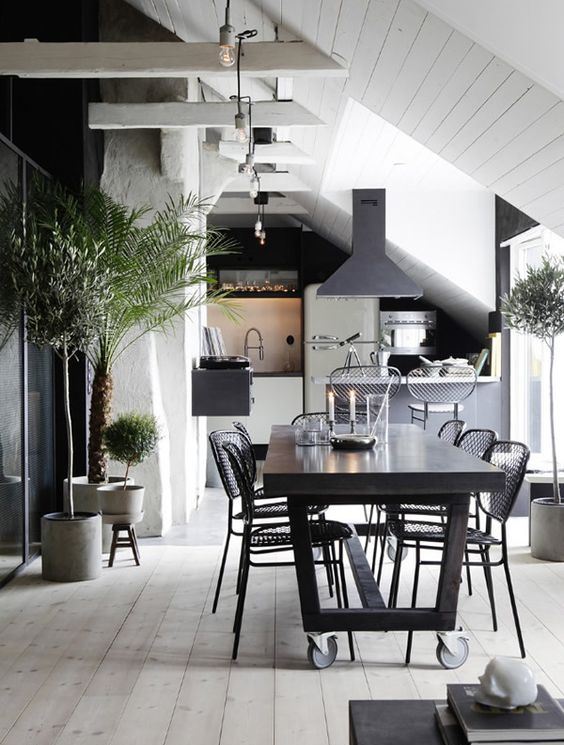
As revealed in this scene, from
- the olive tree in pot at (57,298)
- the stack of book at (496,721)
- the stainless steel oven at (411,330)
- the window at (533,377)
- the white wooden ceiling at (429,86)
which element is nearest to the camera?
the stack of book at (496,721)

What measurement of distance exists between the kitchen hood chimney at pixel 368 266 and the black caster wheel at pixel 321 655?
6115 millimetres

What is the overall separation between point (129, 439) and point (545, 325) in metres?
2.83

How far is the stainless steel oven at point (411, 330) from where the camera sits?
1205cm

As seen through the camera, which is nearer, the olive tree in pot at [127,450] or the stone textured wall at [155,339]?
the olive tree in pot at [127,450]

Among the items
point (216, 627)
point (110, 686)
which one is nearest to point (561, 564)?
point (216, 627)

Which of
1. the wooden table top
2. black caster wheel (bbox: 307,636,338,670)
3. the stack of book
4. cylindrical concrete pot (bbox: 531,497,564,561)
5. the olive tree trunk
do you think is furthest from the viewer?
the olive tree trunk

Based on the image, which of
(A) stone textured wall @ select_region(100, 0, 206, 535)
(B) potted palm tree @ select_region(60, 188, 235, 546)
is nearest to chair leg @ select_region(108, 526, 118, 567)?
(B) potted palm tree @ select_region(60, 188, 235, 546)

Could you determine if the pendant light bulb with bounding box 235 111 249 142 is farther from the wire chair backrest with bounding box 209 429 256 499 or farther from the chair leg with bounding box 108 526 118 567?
the chair leg with bounding box 108 526 118 567

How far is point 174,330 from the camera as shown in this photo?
23.9ft

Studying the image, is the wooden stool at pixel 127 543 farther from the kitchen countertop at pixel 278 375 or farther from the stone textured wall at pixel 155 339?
the kitchen countertop at pixel 278 375

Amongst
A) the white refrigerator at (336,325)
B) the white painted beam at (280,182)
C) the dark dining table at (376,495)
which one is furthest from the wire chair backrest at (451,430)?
the white refrigerator at (336,325)

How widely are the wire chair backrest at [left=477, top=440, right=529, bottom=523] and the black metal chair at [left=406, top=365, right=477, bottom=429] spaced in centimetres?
387

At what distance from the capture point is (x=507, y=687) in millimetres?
1857

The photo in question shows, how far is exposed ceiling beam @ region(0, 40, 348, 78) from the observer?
556 centimetres
